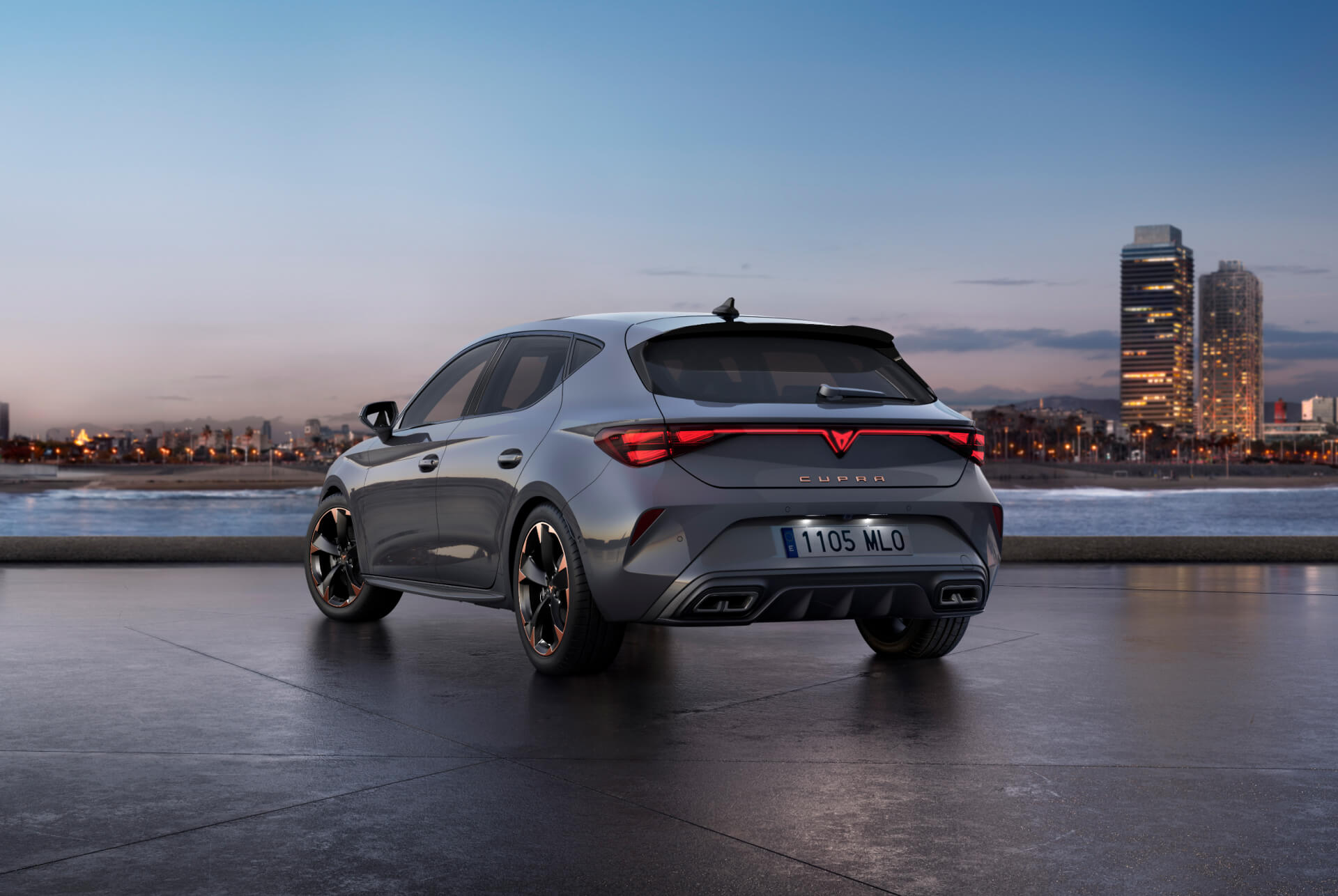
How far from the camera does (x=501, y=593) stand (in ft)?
23.1

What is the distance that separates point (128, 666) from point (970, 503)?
4372 millimetres

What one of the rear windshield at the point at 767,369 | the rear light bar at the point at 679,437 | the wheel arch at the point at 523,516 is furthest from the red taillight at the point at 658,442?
the wheel arch at the point at 523,516

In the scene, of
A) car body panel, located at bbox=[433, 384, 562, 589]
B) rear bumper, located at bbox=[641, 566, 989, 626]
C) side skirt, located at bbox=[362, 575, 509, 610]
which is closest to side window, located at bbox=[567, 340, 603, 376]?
car body panel, located at bbox=[433, 384, 562, 589]

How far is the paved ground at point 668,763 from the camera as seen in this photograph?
11.5ft

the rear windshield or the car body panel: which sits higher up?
the rear windshield

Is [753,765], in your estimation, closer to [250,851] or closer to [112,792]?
[250,851]

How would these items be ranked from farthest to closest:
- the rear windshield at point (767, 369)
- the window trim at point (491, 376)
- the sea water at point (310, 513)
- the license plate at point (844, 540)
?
the sea water at point (310, 513)
the window trim at point (491, 376)
the rear windshield at point (767, 369)
the license plate at point (844, 540)

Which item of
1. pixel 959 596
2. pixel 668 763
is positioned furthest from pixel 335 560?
pixel 668 763

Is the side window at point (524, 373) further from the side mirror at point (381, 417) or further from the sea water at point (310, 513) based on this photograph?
the sea water at point (310, 513)

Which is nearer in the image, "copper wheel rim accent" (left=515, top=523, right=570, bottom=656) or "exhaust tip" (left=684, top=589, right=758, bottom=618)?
"exhaust tip" (left=684, top=589, right=758, bottom=618)

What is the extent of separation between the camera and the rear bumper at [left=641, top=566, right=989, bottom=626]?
232 inches

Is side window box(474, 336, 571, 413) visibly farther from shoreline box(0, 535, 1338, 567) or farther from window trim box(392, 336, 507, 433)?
shoreline box(0, 535, 1338, 567)

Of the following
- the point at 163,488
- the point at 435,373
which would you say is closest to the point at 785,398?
the point at 435,373

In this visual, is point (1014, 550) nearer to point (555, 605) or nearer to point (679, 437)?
point (555, 605)
